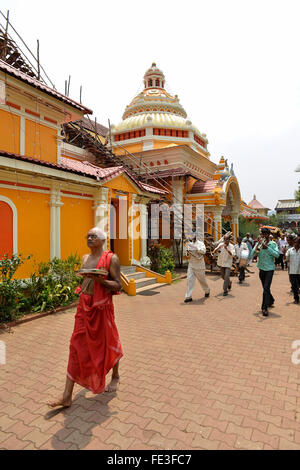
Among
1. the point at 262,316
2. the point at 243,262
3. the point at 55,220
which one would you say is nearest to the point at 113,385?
the point at 262,316

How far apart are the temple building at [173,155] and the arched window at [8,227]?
8826 millimetres

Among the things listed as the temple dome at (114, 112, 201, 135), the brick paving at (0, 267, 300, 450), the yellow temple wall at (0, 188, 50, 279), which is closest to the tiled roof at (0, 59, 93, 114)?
the yellow temple wall at (0, 188, 50, 279)

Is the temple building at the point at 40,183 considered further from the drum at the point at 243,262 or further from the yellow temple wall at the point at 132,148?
the yellow temple wall at the point at 132,148

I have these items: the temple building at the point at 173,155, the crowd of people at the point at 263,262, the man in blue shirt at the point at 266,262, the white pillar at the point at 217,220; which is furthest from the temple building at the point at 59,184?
the man in blue shirt at the point at 266,262

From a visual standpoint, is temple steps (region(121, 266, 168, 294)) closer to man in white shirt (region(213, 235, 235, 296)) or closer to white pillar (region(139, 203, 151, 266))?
white pillar (region(139, 203, 151, 266))

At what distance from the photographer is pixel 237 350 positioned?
4387 millimetres

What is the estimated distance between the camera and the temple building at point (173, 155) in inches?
607

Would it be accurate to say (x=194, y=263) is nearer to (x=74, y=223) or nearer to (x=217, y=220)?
(x=74, y=223)

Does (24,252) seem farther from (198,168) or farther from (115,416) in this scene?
(198,168)

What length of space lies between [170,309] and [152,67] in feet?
76.1

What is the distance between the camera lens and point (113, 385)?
3285 mm

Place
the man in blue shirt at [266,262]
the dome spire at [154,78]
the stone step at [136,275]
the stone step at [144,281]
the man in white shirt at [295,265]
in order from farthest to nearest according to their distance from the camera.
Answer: the dome spire at [154,78] → the stone step at [136,275] → the stone step at [144,281] → the man in white shirt at [295,265] → the man in blue shirt at [266,262]

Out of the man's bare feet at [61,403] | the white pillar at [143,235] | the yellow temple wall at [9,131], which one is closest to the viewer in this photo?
the man's bare feet at [61,403]
